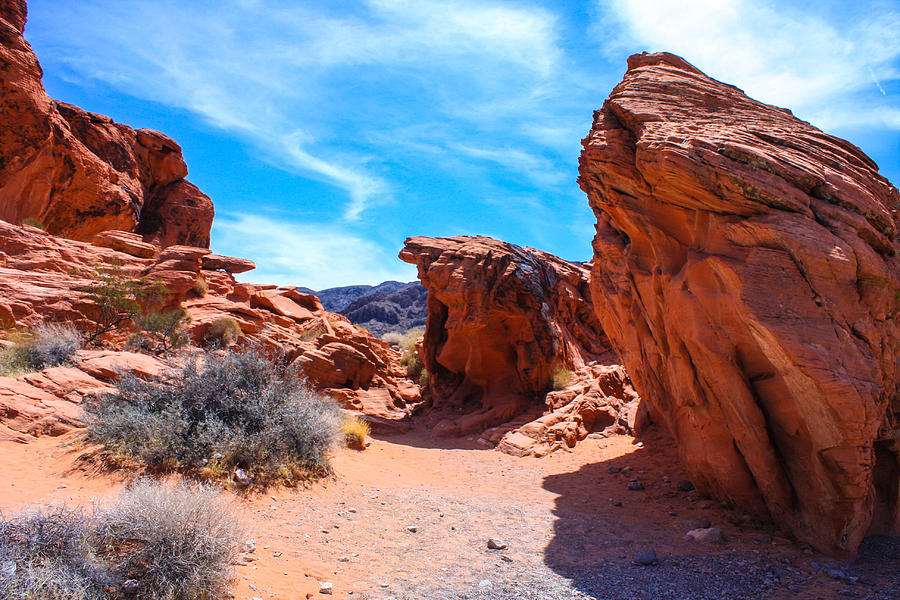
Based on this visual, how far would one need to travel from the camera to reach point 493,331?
16.6 metres

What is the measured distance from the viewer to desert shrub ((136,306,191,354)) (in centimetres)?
1552

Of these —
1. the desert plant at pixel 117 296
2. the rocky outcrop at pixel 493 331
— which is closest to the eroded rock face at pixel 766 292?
the rocky outcrop at pixel 493 331

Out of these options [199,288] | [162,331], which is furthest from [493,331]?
[199,288]

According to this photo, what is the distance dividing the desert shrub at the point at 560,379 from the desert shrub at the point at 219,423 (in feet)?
27.4

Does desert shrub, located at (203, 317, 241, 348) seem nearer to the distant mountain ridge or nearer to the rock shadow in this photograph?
the rock shadow

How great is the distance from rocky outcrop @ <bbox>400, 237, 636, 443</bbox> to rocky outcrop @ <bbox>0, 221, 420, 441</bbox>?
7.78 feet

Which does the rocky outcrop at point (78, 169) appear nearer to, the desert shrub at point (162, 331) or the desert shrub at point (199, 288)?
the desert shrub at point (199, 288)

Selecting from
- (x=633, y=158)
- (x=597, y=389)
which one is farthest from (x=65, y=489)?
(x=597, y=389)

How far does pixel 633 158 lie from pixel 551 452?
758cm

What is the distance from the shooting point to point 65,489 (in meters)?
5.40

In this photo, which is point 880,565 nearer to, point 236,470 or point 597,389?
point 236,470

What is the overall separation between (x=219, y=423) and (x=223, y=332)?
12016 millimetres

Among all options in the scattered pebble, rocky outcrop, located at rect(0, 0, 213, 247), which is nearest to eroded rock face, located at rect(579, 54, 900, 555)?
the scattered pebble

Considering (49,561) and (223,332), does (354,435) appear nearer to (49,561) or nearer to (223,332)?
(49,561)
